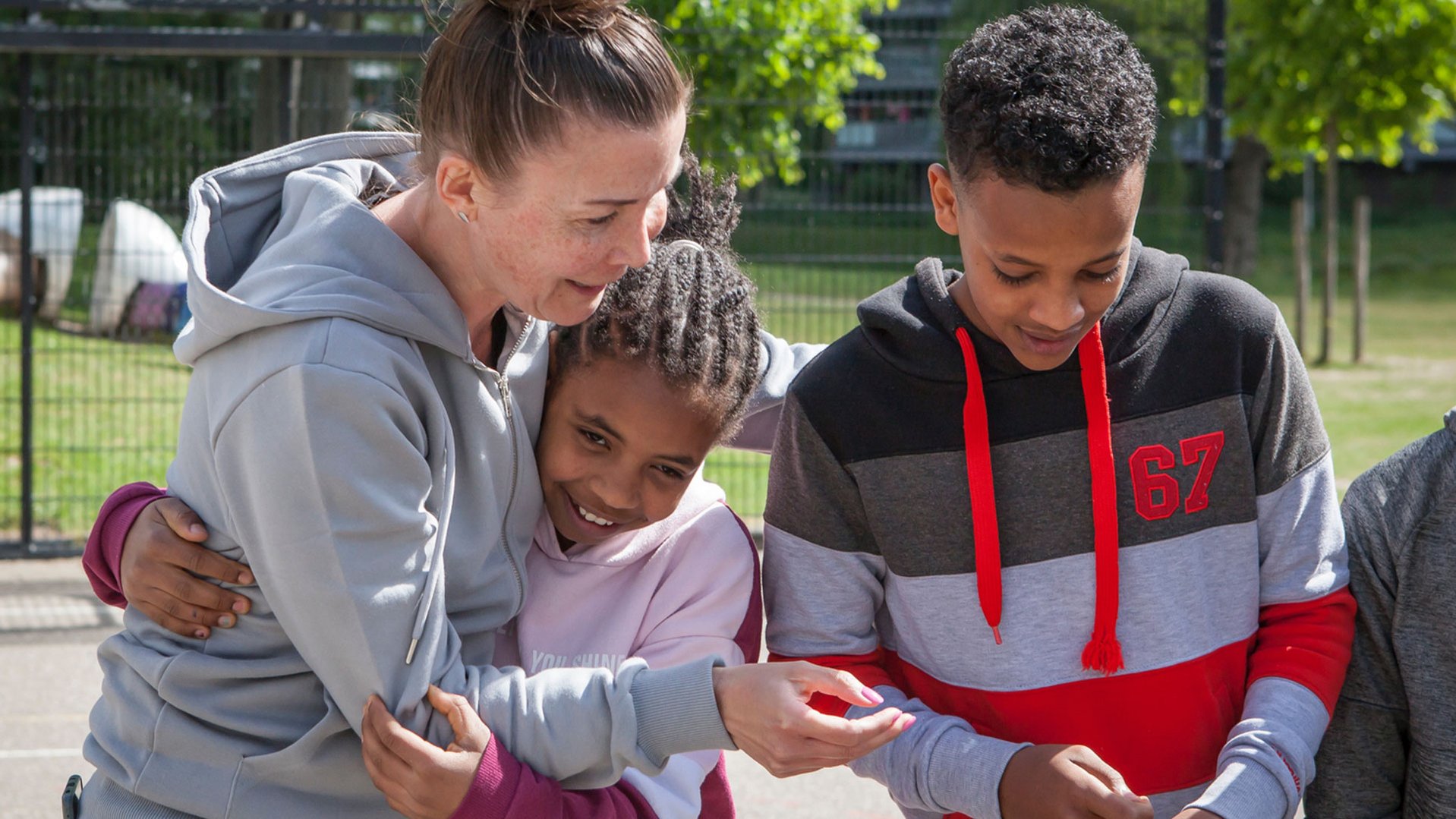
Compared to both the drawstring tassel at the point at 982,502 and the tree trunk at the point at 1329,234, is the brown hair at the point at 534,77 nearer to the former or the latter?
the drawstring tassel at the point at 982,502

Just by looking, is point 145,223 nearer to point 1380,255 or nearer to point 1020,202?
point 1020,202

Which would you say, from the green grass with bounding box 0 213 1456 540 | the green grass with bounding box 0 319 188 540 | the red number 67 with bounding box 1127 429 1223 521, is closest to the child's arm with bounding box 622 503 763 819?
the red number 67 with bounding box 1127 429 1223 521

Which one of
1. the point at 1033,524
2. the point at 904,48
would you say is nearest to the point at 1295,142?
the point at 904,48

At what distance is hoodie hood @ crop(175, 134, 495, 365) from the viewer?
1.72 m

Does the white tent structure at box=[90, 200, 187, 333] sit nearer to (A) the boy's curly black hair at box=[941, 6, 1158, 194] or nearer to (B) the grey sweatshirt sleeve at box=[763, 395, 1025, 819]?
(B) the grey sweatshirt sleeve at box=[763, 395, 1025, 819]

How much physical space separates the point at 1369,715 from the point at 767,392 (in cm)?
103

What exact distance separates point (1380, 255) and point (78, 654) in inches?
931

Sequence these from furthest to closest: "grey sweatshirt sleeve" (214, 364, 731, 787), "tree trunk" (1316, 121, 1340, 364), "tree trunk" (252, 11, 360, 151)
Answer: "tree trunk" (1316, 121, 1340, 364) → "tree trunk" (252, 11, 360, 151) → "grey sweatshirt sleeve" (214, 364, 731, 787)

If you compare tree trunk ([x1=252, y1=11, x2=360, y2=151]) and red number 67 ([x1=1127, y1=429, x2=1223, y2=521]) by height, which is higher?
tree trunk ([x1=252, y1=11, x2=360, y2=151])

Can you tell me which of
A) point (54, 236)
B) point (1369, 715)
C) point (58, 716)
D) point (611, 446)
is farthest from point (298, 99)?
point (1369, 715)

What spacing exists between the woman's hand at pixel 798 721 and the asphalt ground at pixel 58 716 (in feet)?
7.30

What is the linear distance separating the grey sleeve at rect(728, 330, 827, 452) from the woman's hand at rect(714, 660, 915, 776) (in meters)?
0.62

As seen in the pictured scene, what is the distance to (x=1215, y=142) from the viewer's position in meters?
6.29

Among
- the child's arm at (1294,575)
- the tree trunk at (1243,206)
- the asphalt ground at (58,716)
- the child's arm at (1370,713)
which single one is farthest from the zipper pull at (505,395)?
the tree trunk at (1243,206)
